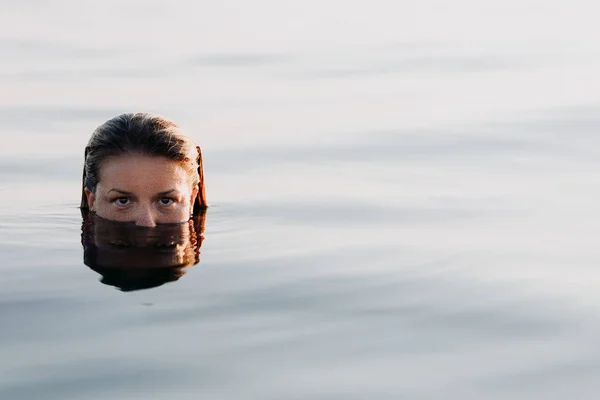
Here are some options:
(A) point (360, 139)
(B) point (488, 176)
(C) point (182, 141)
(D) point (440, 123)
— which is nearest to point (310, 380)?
(C) point (182, 141)

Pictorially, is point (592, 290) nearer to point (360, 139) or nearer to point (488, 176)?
point (488, 176)

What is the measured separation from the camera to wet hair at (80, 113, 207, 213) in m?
7.79

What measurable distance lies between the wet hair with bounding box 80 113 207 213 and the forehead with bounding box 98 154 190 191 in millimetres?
45

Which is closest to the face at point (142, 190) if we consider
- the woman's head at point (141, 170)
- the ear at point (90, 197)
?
the woman's head at point (141, 170)

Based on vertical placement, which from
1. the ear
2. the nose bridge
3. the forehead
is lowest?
the nose bridge

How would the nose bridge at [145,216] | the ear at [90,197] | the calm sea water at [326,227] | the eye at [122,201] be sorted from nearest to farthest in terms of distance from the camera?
1. the calm sea water at [326,227]
2. the nose bridge at [145,216]
3. the eye at [122,201]
4. the ear at [90,197]

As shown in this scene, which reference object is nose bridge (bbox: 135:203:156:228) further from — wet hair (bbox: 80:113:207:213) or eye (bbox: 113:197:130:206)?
wet hair (bbox: 80:113:207:213)

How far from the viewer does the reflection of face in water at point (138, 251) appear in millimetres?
6531

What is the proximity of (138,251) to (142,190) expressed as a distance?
2.20ft

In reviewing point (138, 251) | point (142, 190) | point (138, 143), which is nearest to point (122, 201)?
point (142, 190)

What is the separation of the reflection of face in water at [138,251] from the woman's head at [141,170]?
0.09 m

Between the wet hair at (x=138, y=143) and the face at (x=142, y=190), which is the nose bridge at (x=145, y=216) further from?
the wet hair at (x=138, y=143)

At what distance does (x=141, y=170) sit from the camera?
25.1ft

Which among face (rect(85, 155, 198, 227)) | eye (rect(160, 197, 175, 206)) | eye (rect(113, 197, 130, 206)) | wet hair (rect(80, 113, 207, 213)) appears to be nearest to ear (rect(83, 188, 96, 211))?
wet hair (rect(80, 113, 207, 213))
